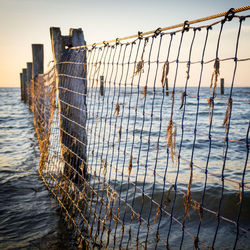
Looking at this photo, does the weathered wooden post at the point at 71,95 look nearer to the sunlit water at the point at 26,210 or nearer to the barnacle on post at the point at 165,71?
the sunlit water at the point at 26,210

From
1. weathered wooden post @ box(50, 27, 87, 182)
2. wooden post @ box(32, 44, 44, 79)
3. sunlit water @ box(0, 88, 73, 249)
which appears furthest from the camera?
wooden post @ box(32, 44, 44, 79)

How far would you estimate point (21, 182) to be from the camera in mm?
3938

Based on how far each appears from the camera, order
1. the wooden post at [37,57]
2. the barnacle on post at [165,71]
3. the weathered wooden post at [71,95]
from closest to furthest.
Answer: the barnacle on post at [165,71] < the weathered wooden post at [71,95] < the wooden post at [37,57]

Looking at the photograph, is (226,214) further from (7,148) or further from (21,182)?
(7,148)

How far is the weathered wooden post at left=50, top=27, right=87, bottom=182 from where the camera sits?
333cm

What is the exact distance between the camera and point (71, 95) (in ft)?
11.0

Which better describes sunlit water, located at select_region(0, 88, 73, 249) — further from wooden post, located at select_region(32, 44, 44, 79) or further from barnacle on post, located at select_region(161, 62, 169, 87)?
wooden post, located at select_region(32, 44, 44, 79)

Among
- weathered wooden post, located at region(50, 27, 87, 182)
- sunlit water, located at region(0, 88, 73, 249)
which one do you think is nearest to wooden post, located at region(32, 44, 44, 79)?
sunlit water, located at region(0, 88, 73, 249)

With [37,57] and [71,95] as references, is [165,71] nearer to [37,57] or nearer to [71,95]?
[71,95]

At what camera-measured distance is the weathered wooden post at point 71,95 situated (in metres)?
3.33

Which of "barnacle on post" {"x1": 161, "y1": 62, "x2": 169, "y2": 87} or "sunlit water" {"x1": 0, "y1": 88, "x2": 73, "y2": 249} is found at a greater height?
"barnacle on post" {"x1": 161, "y1": 62, "x2": 169, "y2": 87}

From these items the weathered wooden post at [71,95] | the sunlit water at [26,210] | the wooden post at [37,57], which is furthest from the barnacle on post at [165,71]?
the wooden post at [37,57]

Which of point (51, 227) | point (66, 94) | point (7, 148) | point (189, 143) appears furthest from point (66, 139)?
point (189, 143)

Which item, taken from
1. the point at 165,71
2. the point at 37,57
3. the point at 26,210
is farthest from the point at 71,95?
the point at 37,57
